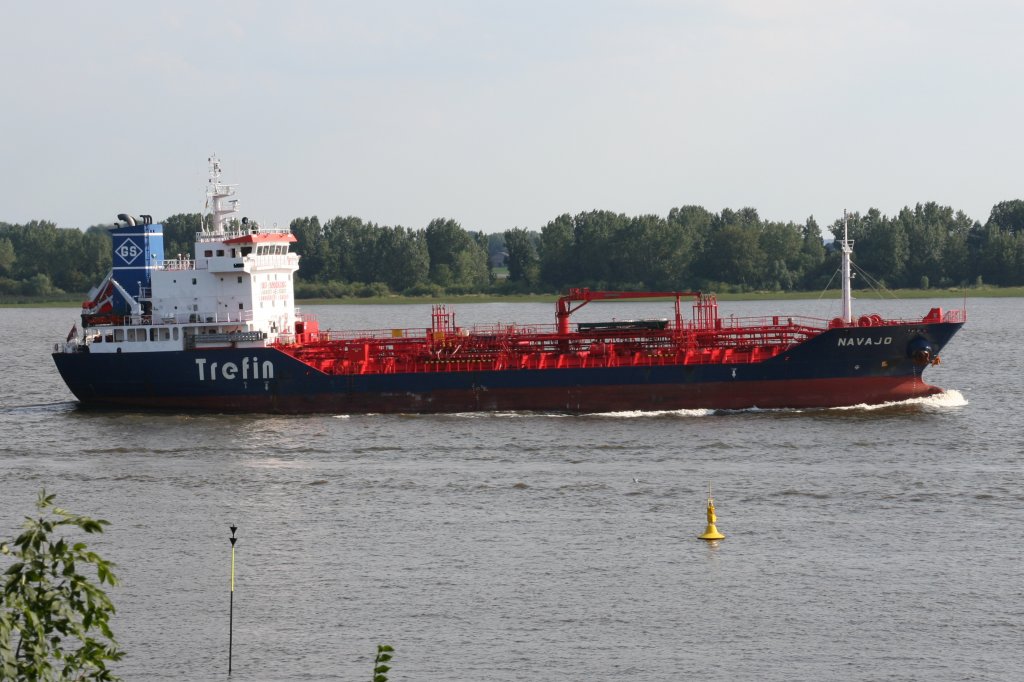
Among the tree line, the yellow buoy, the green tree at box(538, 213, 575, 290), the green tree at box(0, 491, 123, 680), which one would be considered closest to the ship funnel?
the yellow buoy

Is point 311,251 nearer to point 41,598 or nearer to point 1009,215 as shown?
point 1009,215

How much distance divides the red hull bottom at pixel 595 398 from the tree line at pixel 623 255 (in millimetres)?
76597

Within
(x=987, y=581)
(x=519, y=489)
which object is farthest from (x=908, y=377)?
(x=987, y=581)

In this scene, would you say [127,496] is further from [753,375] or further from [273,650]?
[753,375]

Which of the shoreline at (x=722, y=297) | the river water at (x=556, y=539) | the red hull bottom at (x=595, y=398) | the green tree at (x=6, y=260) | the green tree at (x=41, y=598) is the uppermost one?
the green tree at (x=6, y=260)

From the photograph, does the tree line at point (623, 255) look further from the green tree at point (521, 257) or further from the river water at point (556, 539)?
the river water at point (556, 539)

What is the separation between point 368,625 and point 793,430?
22836mm

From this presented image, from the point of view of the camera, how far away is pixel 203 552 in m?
29.5

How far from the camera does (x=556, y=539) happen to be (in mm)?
29719

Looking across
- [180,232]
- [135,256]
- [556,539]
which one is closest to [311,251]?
[180,232]

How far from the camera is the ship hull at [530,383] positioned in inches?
1881

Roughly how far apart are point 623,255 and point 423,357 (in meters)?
85.8

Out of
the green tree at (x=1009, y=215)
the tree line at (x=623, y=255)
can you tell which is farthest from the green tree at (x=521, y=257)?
the green tree at (x=1009, y=215)

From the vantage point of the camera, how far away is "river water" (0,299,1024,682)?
74.6ft
